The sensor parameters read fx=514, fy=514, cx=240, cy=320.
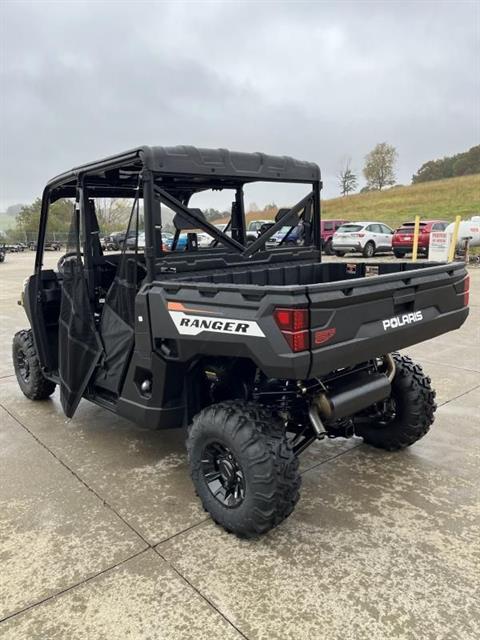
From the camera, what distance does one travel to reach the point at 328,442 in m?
3.88

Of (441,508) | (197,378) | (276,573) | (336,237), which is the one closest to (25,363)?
(197,378)

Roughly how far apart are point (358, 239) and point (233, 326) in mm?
17902

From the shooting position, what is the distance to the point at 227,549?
2598 mm

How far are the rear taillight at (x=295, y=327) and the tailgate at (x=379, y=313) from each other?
37 mm

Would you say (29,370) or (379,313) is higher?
(379,313)

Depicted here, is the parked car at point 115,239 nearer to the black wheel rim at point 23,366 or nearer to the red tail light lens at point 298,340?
the red tail light lens at point 298,340

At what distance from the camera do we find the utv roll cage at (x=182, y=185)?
2945 millimetres

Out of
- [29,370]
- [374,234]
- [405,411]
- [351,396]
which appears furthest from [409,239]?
[351,396]

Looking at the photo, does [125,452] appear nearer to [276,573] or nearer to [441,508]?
[276,573]

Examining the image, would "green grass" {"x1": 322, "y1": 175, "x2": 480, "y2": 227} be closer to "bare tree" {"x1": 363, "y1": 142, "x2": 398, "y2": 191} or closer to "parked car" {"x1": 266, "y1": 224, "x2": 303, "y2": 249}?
"bare tree" {"x1": 363, "y1": 142, "x2": 398, "y2": 191}

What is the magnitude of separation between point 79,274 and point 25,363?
164 centimetres

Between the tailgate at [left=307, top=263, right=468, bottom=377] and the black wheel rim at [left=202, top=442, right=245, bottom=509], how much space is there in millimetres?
802

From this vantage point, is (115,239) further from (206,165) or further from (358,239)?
(358,239)

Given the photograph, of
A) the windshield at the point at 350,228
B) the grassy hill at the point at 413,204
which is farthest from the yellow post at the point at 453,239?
the grassy hill at the point at 413,204
